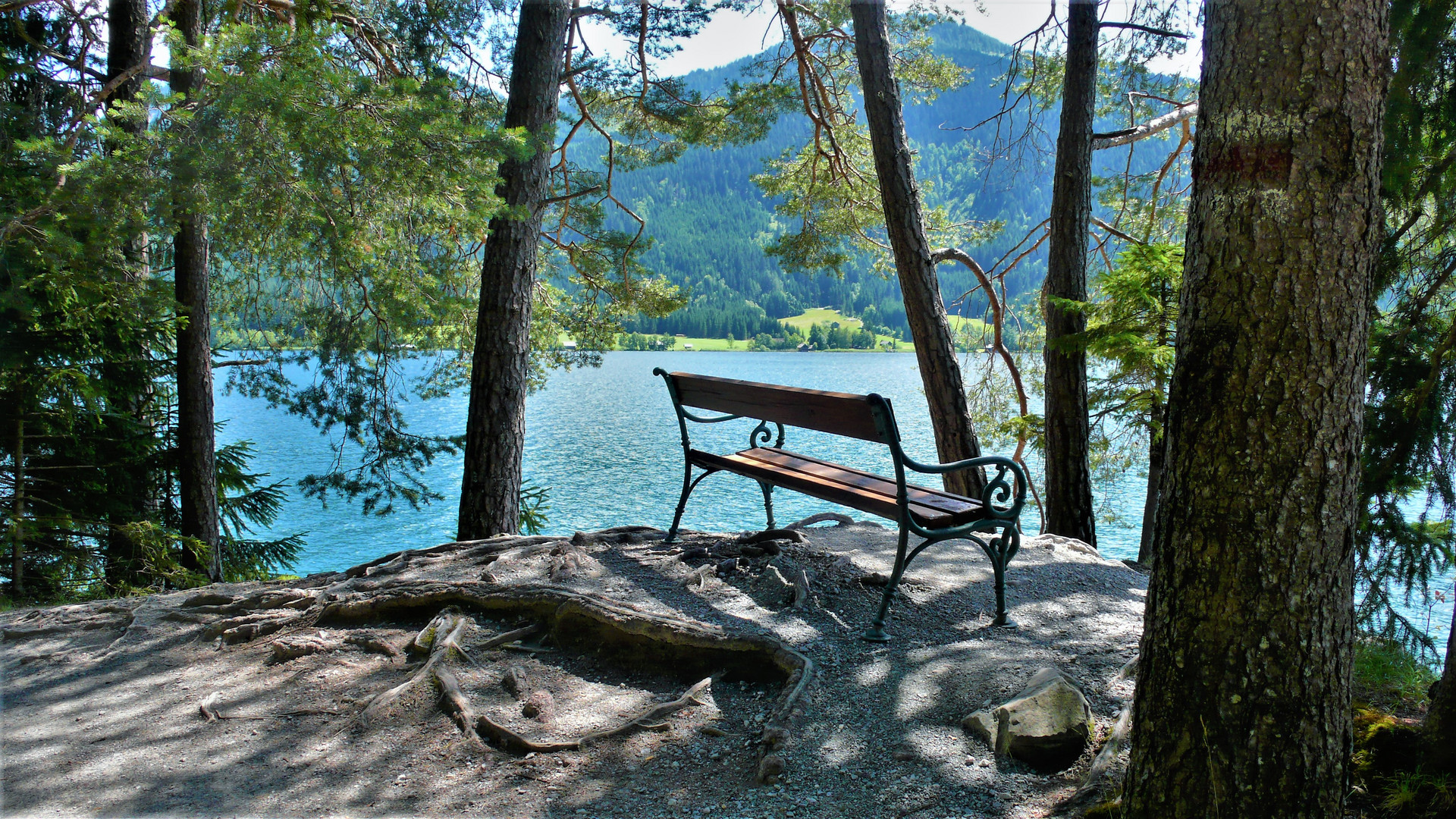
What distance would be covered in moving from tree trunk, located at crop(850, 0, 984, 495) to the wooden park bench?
2.22m

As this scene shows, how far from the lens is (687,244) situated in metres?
82.5

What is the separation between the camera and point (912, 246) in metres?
6.27

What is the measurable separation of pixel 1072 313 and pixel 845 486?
3096 mm

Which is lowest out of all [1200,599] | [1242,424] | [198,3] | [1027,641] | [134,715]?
[134,715]

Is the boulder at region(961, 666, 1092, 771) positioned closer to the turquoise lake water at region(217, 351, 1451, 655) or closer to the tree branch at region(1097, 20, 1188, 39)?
the turquoise lake water at region(217, 351, 1451, 655)

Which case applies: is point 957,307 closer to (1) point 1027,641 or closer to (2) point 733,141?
(2) point 733,141

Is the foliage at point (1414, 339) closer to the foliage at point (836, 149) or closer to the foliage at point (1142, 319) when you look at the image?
the foliage at point (1142, 319)

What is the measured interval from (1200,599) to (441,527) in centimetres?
1384

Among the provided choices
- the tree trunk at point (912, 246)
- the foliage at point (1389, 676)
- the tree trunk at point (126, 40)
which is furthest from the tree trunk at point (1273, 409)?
the tree trunk at point (126, 40)

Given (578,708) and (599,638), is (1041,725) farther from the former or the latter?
(599,638)

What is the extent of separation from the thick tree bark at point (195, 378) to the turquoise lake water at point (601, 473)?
2.22 ft

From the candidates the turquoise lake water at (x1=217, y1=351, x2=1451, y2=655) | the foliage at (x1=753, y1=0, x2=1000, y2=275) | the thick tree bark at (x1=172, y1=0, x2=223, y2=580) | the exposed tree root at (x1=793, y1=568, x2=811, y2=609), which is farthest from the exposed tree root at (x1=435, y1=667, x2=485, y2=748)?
the foliage at (x1=753, y1=0, x2=1000, y2=275)

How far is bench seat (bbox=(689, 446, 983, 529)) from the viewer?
338 cm

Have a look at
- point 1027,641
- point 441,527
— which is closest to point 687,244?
point 441,527
